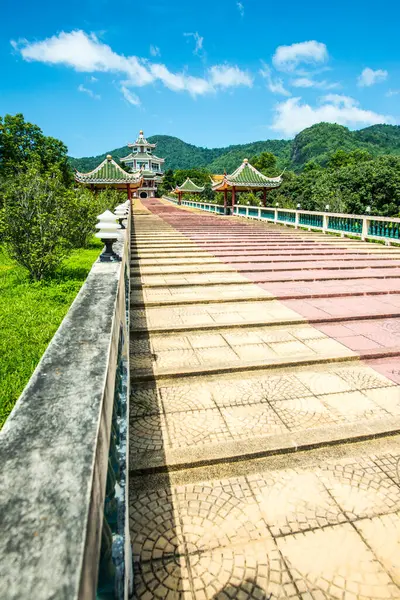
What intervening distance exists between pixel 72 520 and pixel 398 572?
1.91 m

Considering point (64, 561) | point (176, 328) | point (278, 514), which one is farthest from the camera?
point (176, 328)

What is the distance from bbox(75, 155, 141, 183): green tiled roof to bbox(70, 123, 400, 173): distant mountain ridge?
43.1 metres

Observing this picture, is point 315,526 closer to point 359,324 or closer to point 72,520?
point 72,520

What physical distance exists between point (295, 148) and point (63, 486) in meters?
125

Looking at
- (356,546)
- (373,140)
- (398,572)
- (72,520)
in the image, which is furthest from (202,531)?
(373,140)

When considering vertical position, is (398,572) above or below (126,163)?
below

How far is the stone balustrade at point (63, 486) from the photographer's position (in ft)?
2.15

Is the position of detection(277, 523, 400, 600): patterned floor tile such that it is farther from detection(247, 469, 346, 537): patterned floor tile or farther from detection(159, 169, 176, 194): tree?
detection(159, 169, 176, 194): tree

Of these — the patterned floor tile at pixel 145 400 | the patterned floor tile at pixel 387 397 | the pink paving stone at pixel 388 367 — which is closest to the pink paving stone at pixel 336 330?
the pink paving stone at pixel 388 367

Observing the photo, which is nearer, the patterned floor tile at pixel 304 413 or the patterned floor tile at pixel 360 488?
the patterned floor tile at pixel 360 488

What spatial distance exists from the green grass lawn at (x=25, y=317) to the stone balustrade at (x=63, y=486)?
2.20 m

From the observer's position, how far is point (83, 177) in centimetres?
2867

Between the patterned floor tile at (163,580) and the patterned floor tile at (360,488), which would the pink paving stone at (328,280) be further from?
the patterned floor tile at (163,580)

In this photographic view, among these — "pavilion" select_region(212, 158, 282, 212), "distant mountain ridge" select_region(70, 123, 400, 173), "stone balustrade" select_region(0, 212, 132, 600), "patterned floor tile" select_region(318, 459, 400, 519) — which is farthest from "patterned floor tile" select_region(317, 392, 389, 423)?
"distant mountain ridge" select_region(70, 123, 400, 173)
